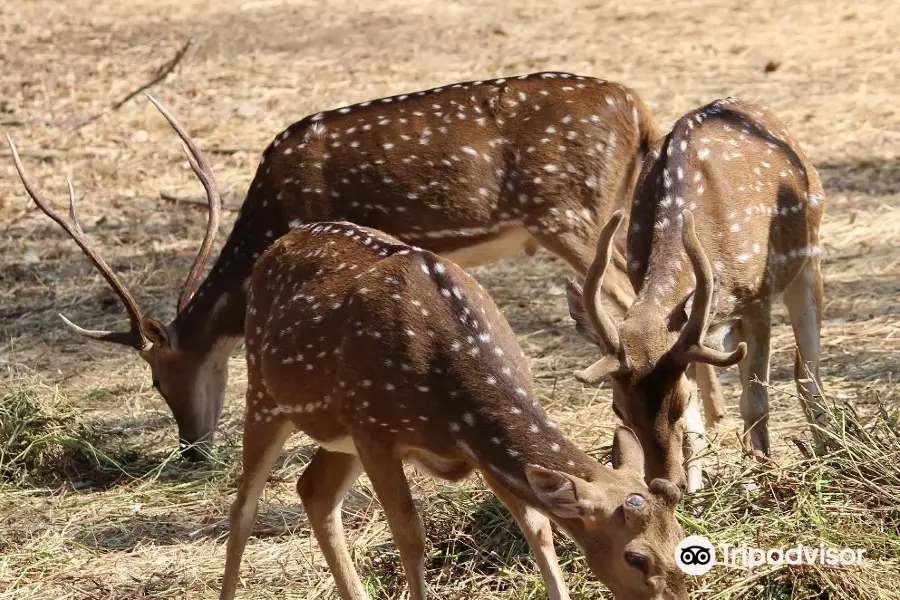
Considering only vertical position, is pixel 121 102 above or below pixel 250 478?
below

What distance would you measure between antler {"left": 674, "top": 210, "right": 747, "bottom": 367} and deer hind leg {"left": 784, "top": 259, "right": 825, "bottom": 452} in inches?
56.1

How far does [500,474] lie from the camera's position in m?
4.77

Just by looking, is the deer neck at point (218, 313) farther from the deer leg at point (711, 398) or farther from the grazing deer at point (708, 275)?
the deer leg at point (711, 398)

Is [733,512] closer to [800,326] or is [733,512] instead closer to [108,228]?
[800,326]

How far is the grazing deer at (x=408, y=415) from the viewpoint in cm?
442

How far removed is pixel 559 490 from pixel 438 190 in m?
3.48

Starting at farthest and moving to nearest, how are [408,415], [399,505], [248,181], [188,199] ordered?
[248,181], [188,199], [399,505], [408,415]

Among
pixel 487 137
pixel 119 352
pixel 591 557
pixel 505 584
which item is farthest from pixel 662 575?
pixel 119 352

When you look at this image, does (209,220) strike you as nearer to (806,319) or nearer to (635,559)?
(806,319)

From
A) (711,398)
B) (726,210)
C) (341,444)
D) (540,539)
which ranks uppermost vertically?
(726,210)

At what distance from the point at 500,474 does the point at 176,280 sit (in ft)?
19.5

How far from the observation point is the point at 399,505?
5125 millimetres

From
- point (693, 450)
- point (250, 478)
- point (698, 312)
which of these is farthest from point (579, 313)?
point (250, 478)

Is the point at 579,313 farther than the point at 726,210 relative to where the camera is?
No
